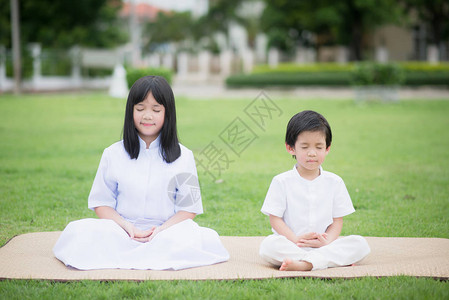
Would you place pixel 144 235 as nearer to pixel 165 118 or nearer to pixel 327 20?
pixel 165 118

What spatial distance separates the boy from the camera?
3.24m

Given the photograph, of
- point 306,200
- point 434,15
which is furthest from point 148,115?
point 434,15

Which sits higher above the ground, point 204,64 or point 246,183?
point 204,64

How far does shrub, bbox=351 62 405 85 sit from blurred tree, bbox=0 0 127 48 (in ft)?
54.3

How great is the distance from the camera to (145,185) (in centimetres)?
343

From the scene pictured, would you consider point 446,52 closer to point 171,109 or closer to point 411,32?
point 411,32

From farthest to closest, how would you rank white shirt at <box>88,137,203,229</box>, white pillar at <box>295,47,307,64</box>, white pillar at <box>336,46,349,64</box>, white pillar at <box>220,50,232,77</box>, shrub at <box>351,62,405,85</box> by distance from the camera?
→ white pillar at <box>220,50,232,77</box>
white pillar at <box>336,46,349,64</box>
white pillar at <box>295,47,307,64</box>
shrub at <box>351,62,405,85</box>
white shirt at <box>88,137,203,229</box>

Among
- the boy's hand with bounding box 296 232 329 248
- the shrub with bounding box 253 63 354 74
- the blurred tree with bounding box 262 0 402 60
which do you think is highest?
the blurred tree with bounding box 262 0 402 60

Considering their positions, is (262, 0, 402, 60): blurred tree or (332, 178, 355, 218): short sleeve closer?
(332, 178, 355, 218): short sleeve

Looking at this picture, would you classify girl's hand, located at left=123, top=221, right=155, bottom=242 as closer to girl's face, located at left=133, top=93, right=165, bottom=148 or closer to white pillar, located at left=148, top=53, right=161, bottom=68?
girl's face, located at left=133, top=93, right=165, bottom=148

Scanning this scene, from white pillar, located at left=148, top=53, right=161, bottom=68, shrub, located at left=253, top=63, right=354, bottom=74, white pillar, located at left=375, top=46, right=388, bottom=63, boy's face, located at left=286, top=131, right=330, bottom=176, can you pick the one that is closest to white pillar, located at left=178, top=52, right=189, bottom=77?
white pillar, located at left=148, top=53, right=161, bottom=68

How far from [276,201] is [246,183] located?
9.64 ft

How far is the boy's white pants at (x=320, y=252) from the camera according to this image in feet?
10.6

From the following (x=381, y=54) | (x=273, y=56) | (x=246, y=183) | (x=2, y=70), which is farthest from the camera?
(x=273, y=56)
